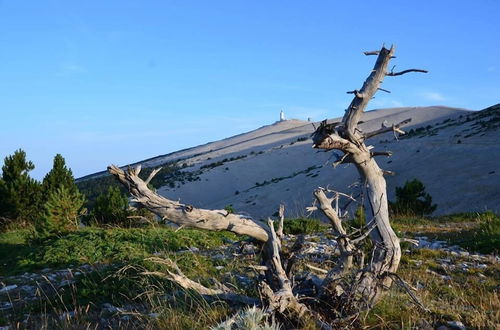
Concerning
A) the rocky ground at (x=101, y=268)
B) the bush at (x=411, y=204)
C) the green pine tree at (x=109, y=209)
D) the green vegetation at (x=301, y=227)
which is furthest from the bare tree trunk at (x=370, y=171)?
the bush at (x=411, y=204)

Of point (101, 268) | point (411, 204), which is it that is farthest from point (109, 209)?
point (411, 204)

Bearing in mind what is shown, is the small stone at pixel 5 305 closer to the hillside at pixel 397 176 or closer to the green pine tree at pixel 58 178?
the hillside at pixel 397 176

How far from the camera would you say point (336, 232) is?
4.74 metres

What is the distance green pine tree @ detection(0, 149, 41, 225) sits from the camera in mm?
15734

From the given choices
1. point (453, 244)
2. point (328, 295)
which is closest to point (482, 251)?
point (453, 244)

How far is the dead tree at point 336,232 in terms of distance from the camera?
12.6ft

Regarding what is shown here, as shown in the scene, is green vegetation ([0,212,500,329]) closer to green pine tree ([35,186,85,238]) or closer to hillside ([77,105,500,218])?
green pine tree ([35,186,85,238])

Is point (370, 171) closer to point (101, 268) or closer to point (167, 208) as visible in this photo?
point (167, 208)

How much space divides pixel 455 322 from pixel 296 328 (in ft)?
4.85

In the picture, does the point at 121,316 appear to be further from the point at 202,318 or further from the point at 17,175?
the point at 17,175

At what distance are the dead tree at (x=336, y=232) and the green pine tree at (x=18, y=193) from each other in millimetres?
13653

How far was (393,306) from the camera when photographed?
4391mm

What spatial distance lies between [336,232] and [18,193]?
14.4 m

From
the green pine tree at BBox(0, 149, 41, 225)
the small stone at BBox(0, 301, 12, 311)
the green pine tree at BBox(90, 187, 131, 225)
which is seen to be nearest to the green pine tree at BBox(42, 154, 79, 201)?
the green pine tree at BBox(0, 149, 41, 225)
